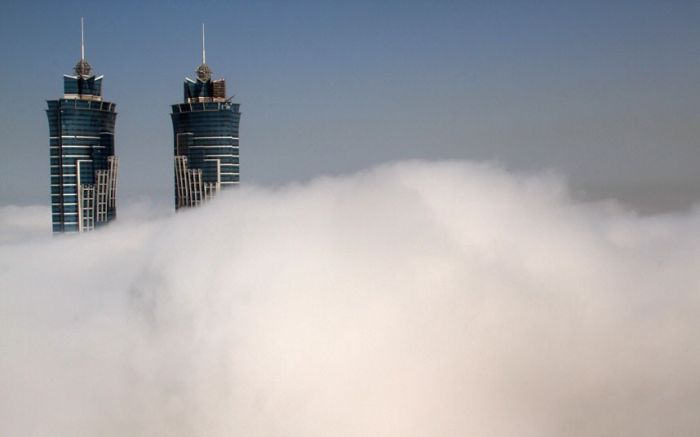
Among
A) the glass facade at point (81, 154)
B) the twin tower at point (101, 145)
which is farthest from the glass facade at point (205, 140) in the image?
the glass facade at point (81, 154)

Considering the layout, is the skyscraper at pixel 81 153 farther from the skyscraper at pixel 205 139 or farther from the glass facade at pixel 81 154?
the skyscraper at pixel 205 139

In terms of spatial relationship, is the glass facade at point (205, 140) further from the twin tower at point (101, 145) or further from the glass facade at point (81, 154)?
the glass facade at point (81, 154)

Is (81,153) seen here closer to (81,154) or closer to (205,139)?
(81,154)

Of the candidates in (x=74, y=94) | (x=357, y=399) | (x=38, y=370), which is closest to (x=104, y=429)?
(x=38, y=370)

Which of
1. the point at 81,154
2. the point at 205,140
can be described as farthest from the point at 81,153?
the point at 205,140

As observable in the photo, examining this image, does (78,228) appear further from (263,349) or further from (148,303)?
(263,349)

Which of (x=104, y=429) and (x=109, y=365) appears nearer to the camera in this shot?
(x=104, y=429)
